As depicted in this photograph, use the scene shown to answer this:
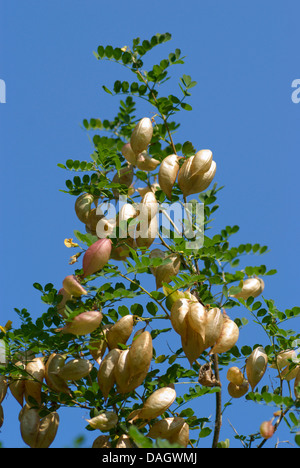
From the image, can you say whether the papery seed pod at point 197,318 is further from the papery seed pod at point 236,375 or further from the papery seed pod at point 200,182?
the papery seed pod at point 200,182

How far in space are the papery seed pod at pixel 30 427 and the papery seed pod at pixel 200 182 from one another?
93cm

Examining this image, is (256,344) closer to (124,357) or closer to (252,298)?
(252,298)

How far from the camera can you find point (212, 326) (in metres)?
1.84

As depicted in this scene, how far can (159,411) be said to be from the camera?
5.86 ft

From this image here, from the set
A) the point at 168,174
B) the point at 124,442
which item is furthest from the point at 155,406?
the point at 168,174

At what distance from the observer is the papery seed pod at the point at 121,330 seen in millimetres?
1904

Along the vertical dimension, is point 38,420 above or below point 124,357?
below

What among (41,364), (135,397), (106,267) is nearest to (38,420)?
(41,364)

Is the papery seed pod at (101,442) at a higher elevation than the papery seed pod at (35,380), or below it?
below

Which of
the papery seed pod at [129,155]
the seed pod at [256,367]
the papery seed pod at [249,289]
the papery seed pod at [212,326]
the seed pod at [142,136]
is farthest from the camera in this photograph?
the papery seed pod at [129,155]

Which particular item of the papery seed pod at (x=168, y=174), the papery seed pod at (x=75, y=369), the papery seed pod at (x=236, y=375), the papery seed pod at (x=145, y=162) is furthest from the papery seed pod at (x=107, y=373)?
Result: the papery seed pod at (x=145, y=162)

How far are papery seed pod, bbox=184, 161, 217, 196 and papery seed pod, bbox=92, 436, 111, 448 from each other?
2.95 feet

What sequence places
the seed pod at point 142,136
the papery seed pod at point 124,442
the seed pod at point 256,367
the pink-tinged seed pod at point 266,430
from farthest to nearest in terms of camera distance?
the seed pod at point 142,136
the seed pod at point 256,367
the papery seed pod at point 124,442
the pink-tinged seed pod at point 266,430

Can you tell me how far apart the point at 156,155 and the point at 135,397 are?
0.93m
